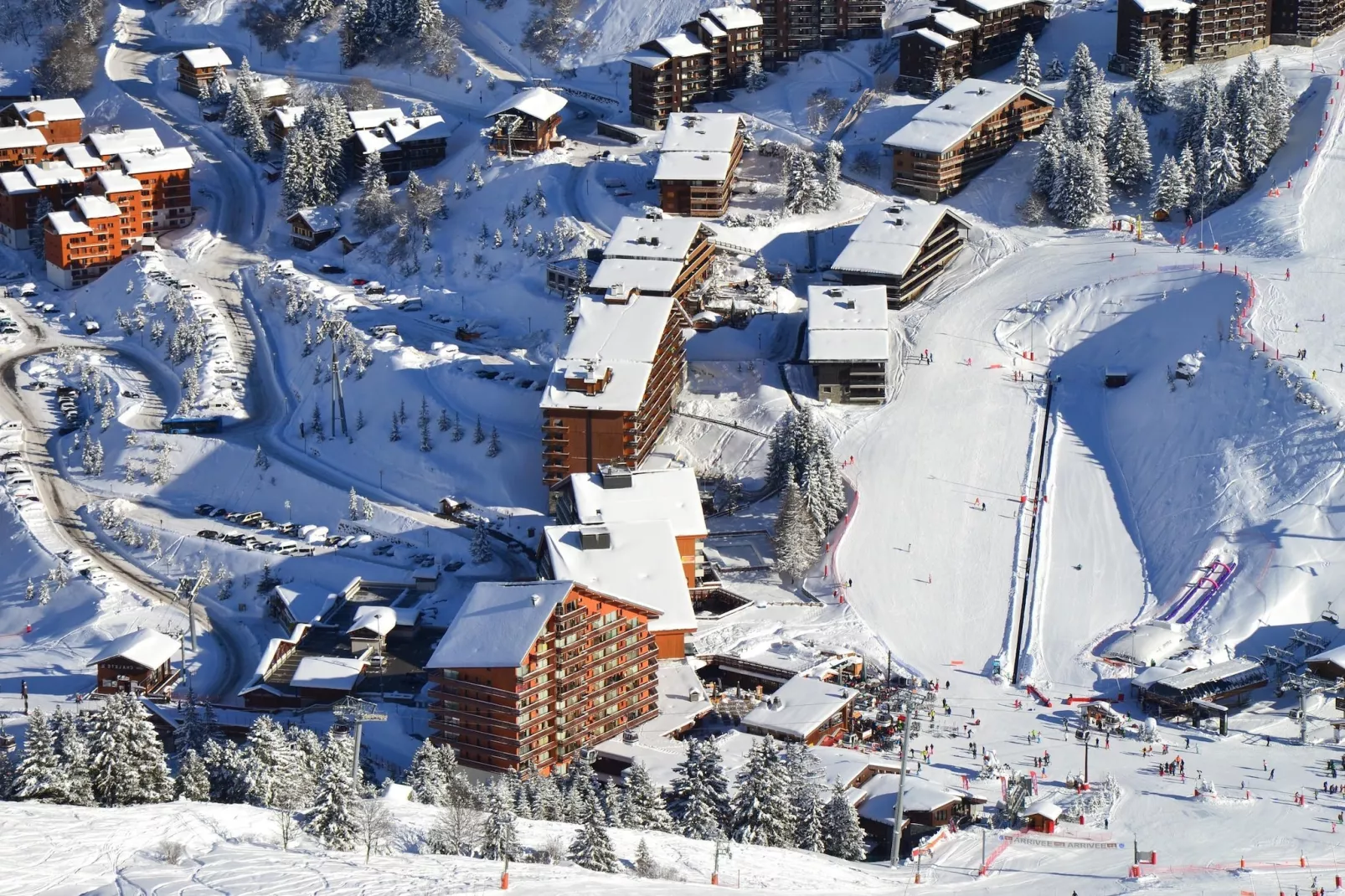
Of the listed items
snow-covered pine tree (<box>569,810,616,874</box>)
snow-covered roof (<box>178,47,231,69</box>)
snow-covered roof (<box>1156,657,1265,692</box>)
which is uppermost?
snow-covered pine tree (<box>569,810,616,874</box>)

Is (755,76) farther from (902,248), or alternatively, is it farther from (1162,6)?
(1162,6)

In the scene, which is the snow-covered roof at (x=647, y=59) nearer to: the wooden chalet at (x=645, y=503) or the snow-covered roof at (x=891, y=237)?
the snow-covered roof at (x=891, y=237)

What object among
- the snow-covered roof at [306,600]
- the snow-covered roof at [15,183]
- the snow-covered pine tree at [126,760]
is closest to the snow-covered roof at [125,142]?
the snow-covered roof at [15,183]

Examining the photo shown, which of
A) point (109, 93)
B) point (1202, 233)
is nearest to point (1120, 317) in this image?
point (1202, 233)

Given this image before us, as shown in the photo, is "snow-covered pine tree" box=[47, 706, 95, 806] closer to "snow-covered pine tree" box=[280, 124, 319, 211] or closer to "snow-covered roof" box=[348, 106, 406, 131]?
"snow-covered pine tree" box=[280, 124, 319, 211]

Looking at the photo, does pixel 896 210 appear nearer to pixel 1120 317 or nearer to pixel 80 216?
pixel 1120 317

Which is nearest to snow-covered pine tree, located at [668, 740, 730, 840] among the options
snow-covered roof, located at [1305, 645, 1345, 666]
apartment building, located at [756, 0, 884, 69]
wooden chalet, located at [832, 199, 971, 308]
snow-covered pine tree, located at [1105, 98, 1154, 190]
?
snow-covered roof, located at [1305, 645, 1345, 666]
